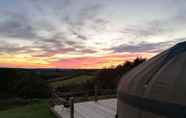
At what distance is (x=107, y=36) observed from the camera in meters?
11.3

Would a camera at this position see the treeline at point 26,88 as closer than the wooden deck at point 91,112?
No

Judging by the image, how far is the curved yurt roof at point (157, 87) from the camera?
9.06ft

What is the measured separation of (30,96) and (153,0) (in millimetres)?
10323

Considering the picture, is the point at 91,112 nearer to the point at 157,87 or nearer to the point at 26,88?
Result: the point at 157,87

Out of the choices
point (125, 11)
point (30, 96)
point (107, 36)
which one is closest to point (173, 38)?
point (125, 11)

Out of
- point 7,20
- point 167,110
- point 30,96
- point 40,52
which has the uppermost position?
point 7,20

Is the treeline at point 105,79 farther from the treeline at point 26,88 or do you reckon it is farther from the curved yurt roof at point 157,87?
the curved yurt roof at point 157,87

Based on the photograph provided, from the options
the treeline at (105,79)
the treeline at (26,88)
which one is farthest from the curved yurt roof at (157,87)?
the treeline at (26,88)

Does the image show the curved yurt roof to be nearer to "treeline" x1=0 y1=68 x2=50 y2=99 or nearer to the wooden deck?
the wooden deck

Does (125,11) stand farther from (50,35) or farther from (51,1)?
(50,35)

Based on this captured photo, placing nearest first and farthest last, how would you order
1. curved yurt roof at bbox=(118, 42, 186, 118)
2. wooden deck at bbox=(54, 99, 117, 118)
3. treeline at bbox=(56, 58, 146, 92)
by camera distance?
1. curved yurt roof at bbox=(118, 42, 186, 118)
2. wooden deck at bbox=(54, 99, 117, 118)
3. treeline at bbox=(56, 58, 146, 92)

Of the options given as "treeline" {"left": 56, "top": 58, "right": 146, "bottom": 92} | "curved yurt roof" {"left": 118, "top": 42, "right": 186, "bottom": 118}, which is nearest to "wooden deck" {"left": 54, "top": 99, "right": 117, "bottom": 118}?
"curved yurt roof" {"left": 118, "top": 42, "right": 186, "bottom": 118}

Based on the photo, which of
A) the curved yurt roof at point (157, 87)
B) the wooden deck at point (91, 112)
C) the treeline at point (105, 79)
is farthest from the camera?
the treeline at point (105, 79)

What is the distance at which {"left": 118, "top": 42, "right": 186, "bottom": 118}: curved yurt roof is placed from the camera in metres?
2.76
